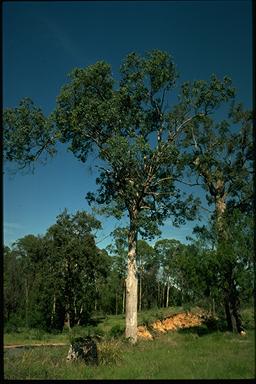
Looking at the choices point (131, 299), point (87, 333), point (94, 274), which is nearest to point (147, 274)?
point (94, 274)

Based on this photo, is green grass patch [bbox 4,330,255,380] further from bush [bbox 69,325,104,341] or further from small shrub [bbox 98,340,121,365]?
bush [bbox 69,325,104,341]

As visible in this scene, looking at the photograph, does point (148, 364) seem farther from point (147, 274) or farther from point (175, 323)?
point (147, 274)

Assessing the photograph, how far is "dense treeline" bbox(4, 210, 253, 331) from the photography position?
19203mm

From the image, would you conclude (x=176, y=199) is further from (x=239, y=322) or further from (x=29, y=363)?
(x=29, y=363)

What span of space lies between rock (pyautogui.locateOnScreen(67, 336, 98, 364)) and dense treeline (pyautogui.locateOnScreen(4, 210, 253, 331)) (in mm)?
6912

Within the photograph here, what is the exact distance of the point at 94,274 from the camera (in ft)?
150

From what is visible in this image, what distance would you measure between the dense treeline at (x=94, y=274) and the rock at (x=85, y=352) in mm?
6912

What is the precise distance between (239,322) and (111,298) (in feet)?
187

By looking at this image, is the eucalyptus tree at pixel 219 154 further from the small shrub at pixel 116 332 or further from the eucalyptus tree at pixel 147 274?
the eucalyptus tree at pixel 147 274

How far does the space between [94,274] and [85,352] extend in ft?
102

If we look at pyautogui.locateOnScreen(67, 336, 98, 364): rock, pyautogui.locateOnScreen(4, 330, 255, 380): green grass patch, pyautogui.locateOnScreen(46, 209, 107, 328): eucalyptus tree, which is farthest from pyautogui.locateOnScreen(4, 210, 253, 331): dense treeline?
pyautogui.locateOnScreen(67, 336, 98, 364): rock

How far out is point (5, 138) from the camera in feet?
71.5

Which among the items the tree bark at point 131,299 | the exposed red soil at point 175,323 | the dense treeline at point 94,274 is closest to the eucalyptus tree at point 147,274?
the dense treeline at point 94,274

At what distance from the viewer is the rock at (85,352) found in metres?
14.5
